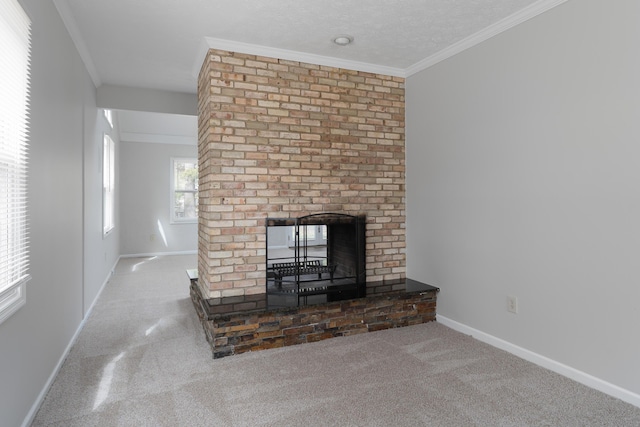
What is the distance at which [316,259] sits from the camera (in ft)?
12.3

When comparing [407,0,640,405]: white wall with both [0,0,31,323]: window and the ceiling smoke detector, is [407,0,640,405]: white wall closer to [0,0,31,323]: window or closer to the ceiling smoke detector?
the ceiling smoke detector

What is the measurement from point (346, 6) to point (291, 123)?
110 cm

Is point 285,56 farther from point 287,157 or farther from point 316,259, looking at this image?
point 316,259

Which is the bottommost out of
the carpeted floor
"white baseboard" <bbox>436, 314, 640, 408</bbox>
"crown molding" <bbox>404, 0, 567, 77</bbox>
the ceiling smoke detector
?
the carpeted floor

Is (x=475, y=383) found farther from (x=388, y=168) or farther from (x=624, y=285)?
(x=388, y=168)

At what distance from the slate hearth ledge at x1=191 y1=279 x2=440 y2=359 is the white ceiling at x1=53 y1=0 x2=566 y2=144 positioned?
2100 mm

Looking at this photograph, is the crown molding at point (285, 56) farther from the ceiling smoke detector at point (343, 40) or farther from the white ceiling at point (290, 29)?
the ceiling smoke detector at point (343, 40)

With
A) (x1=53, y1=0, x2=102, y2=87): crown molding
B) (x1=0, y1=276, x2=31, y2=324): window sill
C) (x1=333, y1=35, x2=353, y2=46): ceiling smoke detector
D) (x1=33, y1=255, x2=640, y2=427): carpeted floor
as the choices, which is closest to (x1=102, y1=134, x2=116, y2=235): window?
(x1=53, y1=0, x2=102, y2=87): crown molding

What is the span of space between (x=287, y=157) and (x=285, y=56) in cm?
88

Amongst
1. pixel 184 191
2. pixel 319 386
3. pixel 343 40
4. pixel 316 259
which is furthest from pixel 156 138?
pixel 319 386

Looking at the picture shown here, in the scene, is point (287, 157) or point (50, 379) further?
point (287, 157)

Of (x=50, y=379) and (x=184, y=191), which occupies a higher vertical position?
(x=184, y=191)

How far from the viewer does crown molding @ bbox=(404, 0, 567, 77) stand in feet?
8.35

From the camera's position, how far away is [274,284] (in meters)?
3.42
